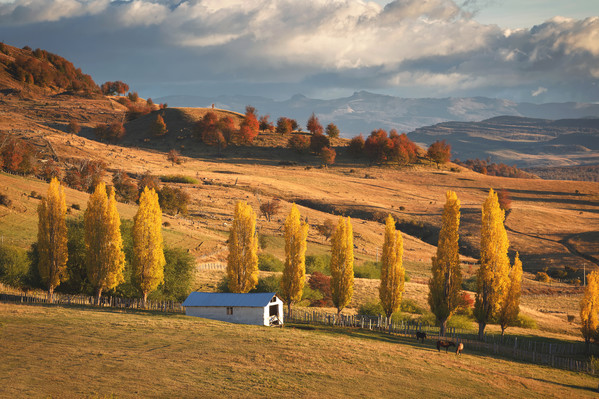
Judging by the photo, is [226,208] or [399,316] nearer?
[399,316]

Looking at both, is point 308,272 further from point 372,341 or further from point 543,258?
→ point 543,258

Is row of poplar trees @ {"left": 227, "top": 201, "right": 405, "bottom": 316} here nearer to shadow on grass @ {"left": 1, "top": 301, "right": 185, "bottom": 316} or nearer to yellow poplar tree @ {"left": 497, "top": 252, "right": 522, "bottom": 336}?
shadow on grass @ {"left": 1, "top": 301, "right": 185, "bottom": 316}

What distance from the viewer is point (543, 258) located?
11344 cm

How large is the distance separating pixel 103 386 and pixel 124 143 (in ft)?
566

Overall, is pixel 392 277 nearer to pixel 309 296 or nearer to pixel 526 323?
pixel 309 296

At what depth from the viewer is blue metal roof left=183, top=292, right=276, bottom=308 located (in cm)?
5206

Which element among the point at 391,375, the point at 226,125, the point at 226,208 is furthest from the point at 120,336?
the point at 226,125

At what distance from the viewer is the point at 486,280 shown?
5600cm

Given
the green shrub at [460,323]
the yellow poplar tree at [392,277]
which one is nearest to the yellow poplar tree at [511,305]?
the green shrub at [460,323]

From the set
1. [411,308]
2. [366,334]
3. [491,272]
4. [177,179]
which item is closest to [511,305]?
[491,272]

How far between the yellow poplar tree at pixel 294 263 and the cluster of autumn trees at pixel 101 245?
13.8 m

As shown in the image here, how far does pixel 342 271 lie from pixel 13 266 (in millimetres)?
35841

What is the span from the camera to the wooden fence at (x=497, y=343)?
1929 inches

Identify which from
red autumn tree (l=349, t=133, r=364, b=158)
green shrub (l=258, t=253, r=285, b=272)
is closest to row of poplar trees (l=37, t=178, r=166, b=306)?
green shrub (l=258, t=253, r=285, b=272)
